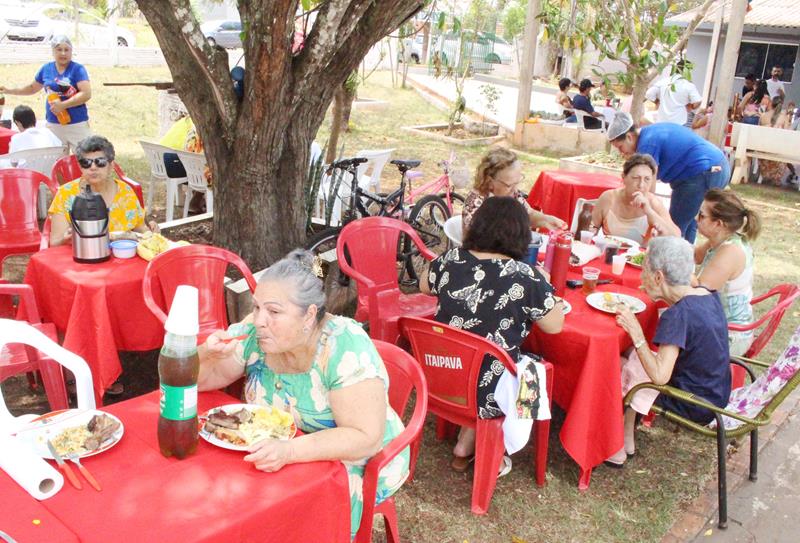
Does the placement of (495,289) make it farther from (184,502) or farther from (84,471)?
(84,471)

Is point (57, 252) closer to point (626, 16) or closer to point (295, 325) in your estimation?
point (295, 325)

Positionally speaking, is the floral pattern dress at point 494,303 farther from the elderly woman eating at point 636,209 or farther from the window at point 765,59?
the window at point 765,59

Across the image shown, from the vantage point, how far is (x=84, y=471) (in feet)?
6.03

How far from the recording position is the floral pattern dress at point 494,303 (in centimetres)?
312

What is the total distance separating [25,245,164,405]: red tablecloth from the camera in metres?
3.42

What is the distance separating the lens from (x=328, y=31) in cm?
432

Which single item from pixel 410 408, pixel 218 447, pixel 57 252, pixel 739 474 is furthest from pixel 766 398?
pixel 57 252

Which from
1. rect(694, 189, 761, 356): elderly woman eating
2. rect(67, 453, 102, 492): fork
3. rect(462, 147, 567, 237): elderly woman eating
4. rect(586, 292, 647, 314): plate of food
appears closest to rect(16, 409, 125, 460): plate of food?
rect(67, 453, 102, 492): fork

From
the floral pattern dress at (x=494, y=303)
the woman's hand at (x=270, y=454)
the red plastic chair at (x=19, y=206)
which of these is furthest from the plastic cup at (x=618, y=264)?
the red plastic chair at (x=19, y=206)

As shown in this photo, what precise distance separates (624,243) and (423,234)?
2.23 metres

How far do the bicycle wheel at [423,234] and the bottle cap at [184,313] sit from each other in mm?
4186

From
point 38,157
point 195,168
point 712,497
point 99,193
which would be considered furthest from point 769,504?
point 38,157

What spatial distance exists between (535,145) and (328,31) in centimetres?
951

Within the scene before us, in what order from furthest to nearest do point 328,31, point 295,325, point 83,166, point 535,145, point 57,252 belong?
point 535,145 < point 328,31 < point 83,166 < point 57,252 < point 295,325
